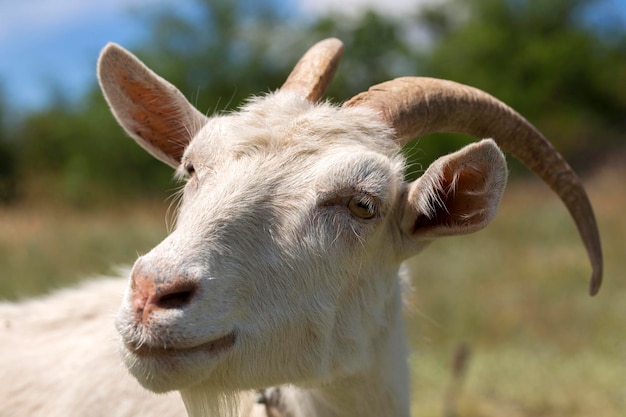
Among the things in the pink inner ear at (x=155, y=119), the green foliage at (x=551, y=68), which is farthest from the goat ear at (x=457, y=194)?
the green foliage at (x=551, y=68)

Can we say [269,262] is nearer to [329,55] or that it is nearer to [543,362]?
[329,55]

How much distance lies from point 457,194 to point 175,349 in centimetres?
120

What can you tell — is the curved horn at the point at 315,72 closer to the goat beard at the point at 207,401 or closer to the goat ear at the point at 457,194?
the goat ear at the point at 457,194

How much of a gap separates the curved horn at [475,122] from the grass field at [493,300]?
874 mm

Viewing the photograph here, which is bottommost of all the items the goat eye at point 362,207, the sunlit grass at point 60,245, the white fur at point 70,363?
the goat eye at point 362,207

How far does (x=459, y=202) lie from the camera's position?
2840mm

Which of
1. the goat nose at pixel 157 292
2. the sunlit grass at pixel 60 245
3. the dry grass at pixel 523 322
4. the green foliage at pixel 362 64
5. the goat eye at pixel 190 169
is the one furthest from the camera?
the green foliage at pixel 362 64

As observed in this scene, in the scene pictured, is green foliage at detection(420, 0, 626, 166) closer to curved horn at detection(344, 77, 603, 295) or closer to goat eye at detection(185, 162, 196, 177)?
curved horn at detection(344, 77, 603, 295)

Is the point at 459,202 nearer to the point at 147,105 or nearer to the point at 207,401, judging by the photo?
the point at 207,401

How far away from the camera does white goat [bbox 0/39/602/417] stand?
225 cm

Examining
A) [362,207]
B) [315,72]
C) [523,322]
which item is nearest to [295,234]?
[362,207]

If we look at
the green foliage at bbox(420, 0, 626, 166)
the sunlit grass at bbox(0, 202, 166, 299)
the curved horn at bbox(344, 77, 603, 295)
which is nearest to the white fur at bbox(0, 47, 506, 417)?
the curved horn at bbox(344, 77, 603, 295)

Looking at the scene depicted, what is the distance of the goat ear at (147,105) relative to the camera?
322cm

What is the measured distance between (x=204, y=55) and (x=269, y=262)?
37640mm
